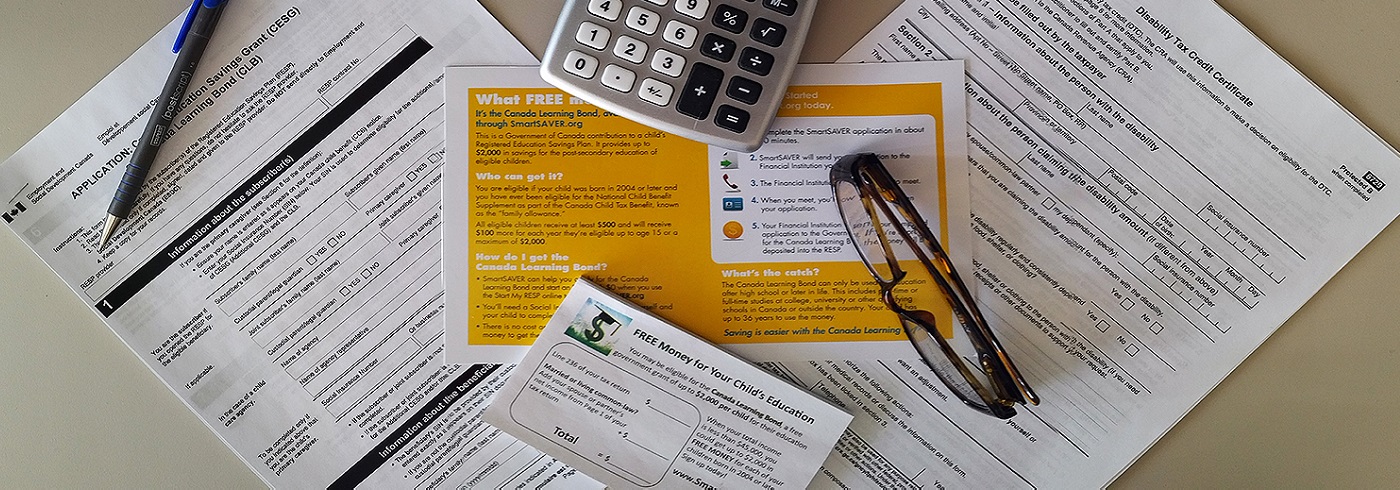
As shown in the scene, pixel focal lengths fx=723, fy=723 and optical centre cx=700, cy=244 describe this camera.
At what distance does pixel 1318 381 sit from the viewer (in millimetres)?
430

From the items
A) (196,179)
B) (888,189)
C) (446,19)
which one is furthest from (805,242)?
(196,179)

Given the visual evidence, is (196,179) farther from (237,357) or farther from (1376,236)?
(1376,236)

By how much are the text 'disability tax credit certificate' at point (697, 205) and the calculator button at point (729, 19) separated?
0.05 meters

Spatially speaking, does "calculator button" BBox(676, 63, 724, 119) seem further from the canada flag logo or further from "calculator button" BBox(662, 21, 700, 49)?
the canada flag logo

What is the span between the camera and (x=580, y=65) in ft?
1.32

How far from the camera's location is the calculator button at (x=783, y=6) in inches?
15.9

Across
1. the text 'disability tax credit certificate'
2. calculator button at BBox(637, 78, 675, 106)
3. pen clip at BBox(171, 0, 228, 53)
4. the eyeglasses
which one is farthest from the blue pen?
the eyeglasses

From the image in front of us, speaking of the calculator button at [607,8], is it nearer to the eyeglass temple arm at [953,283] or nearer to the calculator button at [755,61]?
the calculator button at [755,61]

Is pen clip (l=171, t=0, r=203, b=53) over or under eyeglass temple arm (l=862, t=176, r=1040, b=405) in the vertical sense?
over

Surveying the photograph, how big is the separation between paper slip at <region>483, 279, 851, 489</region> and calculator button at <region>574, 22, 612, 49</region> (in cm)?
14

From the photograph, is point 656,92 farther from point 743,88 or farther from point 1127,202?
point 1127,202

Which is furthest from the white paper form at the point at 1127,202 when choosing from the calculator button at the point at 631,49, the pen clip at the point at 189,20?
the pen clip at the point at 189,20

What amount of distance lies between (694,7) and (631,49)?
4cm

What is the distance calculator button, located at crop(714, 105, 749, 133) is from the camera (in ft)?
1.32
